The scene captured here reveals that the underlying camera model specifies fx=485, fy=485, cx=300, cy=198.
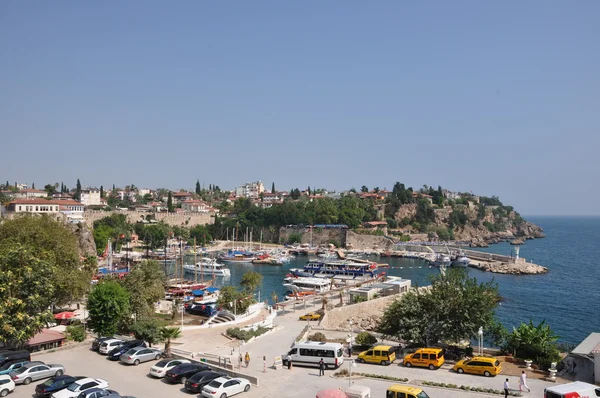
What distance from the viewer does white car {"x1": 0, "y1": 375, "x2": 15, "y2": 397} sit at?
15047 mm

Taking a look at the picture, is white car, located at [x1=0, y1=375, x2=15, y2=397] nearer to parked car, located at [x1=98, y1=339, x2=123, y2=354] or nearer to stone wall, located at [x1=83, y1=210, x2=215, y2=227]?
parked car, located at [x1=98, y1=339, x2=123, y2=354]

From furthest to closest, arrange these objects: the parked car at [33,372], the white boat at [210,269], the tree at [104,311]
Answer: the white boat at [210,269]
the tree at [104,311]
the parked car at [33,372]

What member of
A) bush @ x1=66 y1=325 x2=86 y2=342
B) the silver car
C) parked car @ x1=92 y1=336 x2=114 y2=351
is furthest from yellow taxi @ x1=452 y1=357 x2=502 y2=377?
bush @ x1=66 y1=325 x2=86 y2=342

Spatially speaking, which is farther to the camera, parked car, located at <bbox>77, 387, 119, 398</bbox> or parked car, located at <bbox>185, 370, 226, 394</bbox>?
parked car, located at <bbox>185, 370, 226, 394</bbox>

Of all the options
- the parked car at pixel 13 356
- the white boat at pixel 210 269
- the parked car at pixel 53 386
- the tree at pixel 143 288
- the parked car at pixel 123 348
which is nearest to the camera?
the parked car at pixel 53 386

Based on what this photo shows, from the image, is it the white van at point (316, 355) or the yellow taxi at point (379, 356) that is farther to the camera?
the yellow taxi at point (379, 356)

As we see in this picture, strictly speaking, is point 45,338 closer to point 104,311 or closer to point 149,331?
point 104,311

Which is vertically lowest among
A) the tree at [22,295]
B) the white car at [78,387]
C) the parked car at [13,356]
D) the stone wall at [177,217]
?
the parked car at [13,356]

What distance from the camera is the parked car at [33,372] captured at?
16.1 meters

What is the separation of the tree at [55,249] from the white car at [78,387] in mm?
9969

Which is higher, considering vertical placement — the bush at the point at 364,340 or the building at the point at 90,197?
the building at the point at 90,197

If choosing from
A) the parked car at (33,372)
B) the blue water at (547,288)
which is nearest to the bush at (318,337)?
the blue water at (547,288)

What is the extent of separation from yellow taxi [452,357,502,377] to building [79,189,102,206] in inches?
5093

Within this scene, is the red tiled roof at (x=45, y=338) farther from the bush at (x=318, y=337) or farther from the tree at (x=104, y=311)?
the bush at (x=318, y=337)
